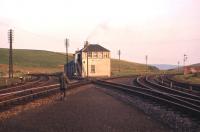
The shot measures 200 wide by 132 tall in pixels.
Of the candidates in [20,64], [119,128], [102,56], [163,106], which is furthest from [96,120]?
[20,64]

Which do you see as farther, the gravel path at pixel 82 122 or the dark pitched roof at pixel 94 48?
the dark pitched roof at pixel 94 48

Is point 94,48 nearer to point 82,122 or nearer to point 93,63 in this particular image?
point 93,63

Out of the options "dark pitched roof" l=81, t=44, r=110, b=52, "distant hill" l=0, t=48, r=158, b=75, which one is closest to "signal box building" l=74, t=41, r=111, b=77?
"dark pitched roof" l=81, t=44, r=110, b=52

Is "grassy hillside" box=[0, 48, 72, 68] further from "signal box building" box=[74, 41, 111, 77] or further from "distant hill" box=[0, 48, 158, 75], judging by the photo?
"signal box building" box=[74, 41, 111, 77]

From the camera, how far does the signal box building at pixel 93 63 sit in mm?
84062

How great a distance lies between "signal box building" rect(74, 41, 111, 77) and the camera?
8406cm

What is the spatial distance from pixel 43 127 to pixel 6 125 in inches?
61.3

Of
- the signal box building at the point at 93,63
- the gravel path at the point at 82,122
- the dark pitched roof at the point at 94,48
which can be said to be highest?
the dark pitched roof at the point at 94,48

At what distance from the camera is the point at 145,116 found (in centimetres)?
1725

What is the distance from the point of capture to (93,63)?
85500mm

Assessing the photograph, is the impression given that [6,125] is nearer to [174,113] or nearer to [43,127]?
[43,127]

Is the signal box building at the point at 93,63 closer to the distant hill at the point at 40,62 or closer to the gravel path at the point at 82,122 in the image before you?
the gravel path at the point at 82,122

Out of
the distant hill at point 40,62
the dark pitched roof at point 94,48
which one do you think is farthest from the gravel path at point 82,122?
the distant hill at point 40,62

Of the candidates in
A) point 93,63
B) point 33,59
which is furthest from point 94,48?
point 33,59
